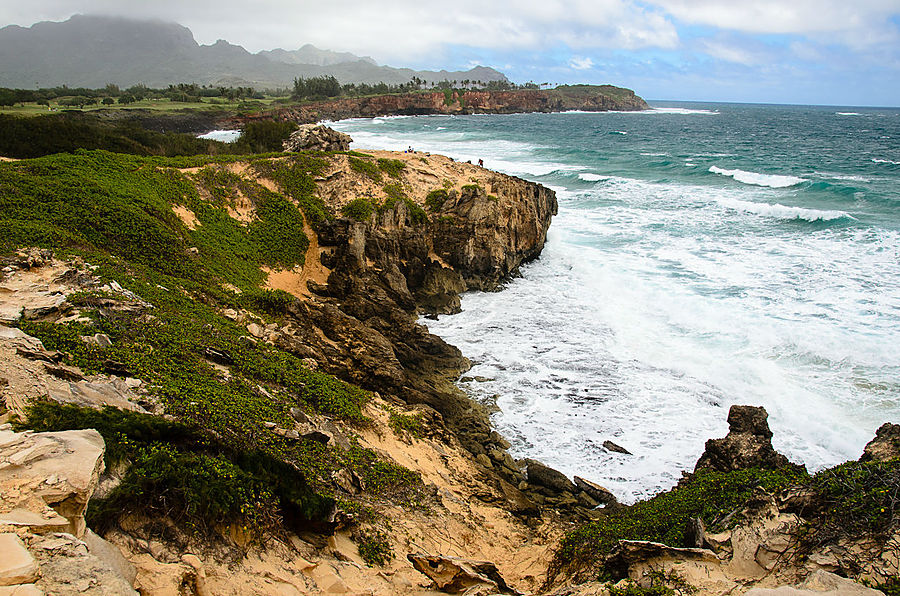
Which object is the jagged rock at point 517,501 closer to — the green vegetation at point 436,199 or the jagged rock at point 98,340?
the jagged rock at point 98,340

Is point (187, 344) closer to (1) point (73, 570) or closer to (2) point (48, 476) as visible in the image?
(2) point (48, 476)

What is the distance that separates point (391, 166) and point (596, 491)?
20.9m

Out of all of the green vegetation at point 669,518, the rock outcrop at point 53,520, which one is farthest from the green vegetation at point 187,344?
the green vegetation at point 669,518

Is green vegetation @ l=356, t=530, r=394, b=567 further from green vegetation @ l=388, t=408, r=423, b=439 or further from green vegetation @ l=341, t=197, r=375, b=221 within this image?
green vegetation @ l=341, t=197, r=375, b=221

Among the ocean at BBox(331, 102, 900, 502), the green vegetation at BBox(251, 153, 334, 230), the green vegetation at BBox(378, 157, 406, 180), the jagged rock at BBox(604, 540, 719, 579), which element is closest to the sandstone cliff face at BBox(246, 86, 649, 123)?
the green vegetation at BBox(378, 157, 406, 180)

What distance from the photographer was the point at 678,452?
568 inches

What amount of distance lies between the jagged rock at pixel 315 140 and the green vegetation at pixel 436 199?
10281mm

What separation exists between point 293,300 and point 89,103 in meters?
81.2

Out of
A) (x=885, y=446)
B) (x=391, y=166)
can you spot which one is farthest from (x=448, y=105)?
(x=885, y=446)

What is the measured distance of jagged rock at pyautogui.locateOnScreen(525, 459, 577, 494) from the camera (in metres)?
12.8

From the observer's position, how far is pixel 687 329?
21.2 meters

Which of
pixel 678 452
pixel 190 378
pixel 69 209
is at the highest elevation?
pixel 69 209

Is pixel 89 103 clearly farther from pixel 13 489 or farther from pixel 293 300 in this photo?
pixel 13 489

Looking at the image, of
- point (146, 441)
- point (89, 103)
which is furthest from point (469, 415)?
point (89, 103)
